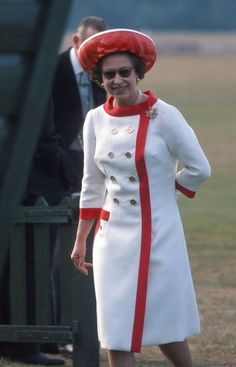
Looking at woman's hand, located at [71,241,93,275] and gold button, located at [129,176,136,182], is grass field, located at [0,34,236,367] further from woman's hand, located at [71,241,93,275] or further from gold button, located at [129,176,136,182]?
gold button, located at [129,176,136,182]

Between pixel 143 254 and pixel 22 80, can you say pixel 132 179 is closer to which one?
pixel 143 254

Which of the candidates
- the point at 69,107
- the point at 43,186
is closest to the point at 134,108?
the point at 43,186

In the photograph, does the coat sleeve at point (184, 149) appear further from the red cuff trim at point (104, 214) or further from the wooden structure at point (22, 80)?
the wooden structure at point (22, 80)

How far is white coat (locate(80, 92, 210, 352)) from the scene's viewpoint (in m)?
4.63

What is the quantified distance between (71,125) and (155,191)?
9.17ft

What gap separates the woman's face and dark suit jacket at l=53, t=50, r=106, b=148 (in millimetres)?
2615

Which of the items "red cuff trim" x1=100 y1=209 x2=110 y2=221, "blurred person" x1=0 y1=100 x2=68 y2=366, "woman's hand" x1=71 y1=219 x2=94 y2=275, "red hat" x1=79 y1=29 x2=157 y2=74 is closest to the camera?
"red hat" x1=79 y1=29 x2=157 y2=74

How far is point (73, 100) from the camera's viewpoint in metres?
7.33

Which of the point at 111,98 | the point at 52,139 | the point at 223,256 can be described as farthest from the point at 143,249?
the point at 223,256

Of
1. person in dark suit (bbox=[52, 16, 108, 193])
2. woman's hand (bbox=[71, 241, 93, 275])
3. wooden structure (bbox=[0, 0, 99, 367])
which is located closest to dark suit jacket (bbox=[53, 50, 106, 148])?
person in dark suit (bbox=[52, 16, 108, 193])

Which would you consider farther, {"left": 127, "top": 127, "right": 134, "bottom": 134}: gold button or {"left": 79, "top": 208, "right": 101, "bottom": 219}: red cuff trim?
{"left": 79, "top": 208, "right": 101, "bottom": 219}: red cuff trim

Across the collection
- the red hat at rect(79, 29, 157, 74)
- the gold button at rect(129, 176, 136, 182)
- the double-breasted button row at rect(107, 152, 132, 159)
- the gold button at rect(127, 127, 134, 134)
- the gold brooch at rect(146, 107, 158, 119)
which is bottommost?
the gold button at rect(129, 176, 136, 182)

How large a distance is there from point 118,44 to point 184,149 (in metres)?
0.45

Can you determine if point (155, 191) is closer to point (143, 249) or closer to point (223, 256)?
point (143, 249)
